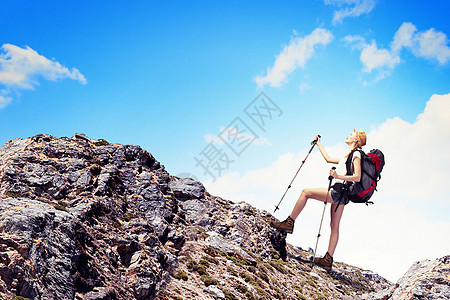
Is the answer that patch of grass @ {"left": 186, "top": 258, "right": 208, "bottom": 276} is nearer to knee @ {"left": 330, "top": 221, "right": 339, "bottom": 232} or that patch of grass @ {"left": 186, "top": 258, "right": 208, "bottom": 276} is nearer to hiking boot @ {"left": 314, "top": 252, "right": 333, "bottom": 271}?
hiking boot @ {"left": 314, "top": 252, "right": 333, "bottom": 271}

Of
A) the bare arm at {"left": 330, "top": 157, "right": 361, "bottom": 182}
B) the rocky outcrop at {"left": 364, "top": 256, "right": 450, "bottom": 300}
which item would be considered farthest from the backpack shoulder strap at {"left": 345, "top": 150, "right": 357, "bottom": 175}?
the rocky outcrop at {"left": 364, "top": 256, "right": 450, "bottom": 300}

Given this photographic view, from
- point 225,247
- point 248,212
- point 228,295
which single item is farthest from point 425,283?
point 248,212

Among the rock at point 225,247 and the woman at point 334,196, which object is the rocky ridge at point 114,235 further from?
the woman at point 334,196

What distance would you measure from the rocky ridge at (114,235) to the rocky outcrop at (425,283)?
829 mm

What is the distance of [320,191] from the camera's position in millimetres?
7340

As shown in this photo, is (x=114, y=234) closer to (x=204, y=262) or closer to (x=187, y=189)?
(x=204, y=262)

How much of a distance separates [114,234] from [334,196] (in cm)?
1905

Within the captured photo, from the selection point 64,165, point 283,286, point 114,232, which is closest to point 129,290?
point 114,232

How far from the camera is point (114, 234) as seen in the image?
22.4m

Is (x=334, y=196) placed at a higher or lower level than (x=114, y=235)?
higher

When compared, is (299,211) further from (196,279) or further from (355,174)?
(196,279)

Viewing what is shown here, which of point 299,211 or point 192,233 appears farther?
point 192,233

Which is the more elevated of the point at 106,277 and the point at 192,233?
the point at 192,233

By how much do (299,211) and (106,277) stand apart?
14.7 meters
